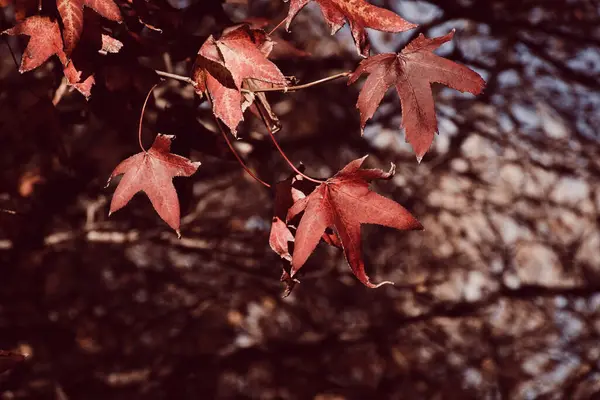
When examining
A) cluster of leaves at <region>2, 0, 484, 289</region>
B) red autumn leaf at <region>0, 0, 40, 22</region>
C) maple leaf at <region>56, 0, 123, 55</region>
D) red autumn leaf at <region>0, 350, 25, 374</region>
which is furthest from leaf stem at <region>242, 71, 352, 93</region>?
red autumn leaf at <region>0, 350, 25, 374</region>

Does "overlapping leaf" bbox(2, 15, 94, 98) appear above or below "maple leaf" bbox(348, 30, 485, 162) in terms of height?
above

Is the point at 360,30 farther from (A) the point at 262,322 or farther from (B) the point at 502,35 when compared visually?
(B) the point at 502,35

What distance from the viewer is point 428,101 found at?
3.15ft

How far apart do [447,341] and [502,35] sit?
179 centimetres

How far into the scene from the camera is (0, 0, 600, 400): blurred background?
8.38ft

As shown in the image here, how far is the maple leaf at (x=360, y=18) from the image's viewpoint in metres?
0.95

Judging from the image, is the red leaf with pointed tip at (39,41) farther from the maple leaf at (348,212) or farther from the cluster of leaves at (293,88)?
the maple leaf at (348,212)

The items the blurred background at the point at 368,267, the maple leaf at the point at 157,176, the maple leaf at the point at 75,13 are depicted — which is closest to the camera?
the maple leaf at the point at 75,13

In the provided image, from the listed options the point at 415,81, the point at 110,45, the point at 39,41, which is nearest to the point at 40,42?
the point at 39,41

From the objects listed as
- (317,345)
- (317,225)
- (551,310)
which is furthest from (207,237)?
(551,310)

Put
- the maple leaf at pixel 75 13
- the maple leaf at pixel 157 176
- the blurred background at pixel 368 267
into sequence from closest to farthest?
the maple leaf at pixel 75 13 → the maple leaf at pixel 157 176 → the blurred background at pixel 368 267

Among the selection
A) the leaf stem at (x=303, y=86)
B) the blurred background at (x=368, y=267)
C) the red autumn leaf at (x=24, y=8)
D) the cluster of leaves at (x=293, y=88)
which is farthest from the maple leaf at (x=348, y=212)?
the blurred background at (x=368, y=267)

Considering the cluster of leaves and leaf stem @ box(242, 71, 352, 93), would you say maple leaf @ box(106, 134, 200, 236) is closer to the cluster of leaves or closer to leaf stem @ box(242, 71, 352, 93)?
the cluster of leaves

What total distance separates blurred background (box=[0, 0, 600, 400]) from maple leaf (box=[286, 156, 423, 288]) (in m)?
1.34
